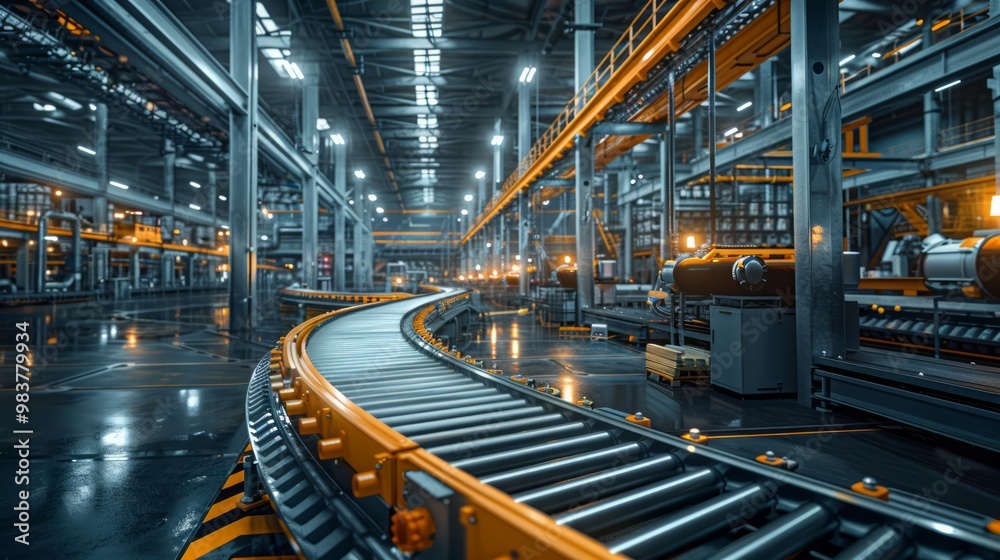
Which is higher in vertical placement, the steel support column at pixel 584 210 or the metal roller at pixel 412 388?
the steel support column at pixel 584 210

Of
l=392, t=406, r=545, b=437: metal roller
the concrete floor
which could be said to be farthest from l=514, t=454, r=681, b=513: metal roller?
the concrete floor

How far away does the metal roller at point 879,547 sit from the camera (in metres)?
1.39

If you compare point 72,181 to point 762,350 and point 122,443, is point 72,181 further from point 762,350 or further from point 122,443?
point 762,350

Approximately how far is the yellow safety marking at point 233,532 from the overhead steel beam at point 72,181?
20.9 meters

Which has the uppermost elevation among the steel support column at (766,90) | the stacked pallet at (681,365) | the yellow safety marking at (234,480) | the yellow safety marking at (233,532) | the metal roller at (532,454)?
the steel support column at (766,90)

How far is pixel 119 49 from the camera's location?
8.44 metres

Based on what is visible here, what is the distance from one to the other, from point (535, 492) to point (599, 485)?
27 centimetres

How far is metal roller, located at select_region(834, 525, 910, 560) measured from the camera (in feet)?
4.55

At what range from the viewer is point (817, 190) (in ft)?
16.6

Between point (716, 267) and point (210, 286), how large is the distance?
43.4 m

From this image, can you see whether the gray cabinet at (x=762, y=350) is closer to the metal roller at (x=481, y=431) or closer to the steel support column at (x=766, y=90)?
the metal roller at (x=481, y=431)

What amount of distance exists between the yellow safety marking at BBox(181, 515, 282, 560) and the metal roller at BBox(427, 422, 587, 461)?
3.74 ft

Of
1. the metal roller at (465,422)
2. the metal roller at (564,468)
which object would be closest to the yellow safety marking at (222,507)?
the metal roller at (465,422)

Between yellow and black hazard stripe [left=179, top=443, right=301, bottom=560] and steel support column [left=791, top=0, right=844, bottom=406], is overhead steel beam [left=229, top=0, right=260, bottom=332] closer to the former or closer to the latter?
yellow and black hazard stripe [left=179, top=443, right=301, bottom=560]
